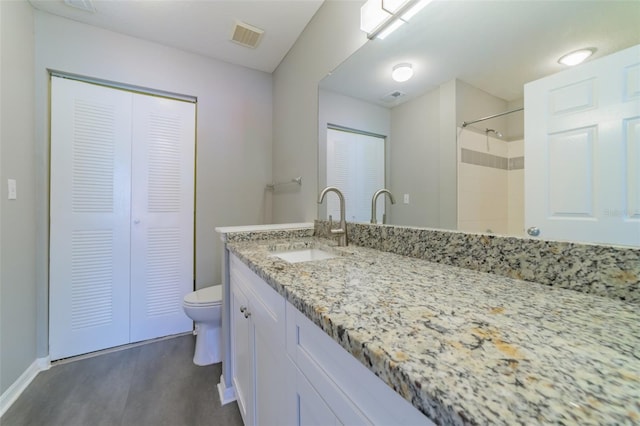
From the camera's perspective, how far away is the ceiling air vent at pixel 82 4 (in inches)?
61.8

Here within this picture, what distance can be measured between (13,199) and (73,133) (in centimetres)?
59

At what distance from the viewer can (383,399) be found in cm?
36

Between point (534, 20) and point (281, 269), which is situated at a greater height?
point (534, 20)

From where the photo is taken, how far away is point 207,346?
5.68ft

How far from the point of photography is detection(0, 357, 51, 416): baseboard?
131 cm

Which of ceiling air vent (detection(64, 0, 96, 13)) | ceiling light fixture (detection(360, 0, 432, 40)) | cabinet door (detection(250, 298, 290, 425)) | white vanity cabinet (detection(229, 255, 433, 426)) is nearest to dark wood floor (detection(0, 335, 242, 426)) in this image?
white vanity cabinet (detection(229, 255, 433, 426))

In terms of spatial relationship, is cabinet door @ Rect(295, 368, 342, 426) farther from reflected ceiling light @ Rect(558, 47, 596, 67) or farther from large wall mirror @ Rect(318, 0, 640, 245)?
reflected ceiling light @ Rect(558, 47, 596, 67)

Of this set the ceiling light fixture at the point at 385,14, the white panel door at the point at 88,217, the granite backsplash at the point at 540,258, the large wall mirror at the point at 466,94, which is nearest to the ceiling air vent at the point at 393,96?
the large wall mirror at the point at 466,94

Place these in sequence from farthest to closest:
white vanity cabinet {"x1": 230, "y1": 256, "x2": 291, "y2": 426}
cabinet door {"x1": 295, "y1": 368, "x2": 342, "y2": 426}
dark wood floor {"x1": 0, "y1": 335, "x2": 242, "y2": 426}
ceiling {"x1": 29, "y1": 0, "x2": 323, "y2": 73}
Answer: ceiling {"x1": 29, "y1": 0, "x2": 323, "y2": 73} → dark wood floor {"x1": 0, "y1": 335, "x2": 242, "y2": 426} → white vanity cabinet {"x1": 230, "y1": 256, "x2": 291, "y2": 426} → cabinet door {"x1": 295, "y1": 368, "x2": 342, "y2": 426}

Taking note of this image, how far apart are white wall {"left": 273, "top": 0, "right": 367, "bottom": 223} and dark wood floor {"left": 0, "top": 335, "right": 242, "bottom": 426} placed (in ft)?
4.10

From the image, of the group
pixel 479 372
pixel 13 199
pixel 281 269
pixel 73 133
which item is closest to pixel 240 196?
pixel 73 133

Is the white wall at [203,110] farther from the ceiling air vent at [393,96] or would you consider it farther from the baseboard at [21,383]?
the ceiling air vent at [393,96]

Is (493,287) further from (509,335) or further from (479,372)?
(479,372)

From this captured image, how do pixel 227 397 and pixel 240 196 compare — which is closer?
pixel 227 397
